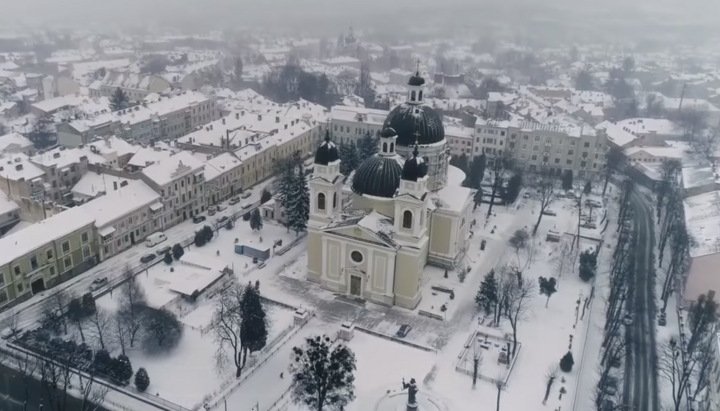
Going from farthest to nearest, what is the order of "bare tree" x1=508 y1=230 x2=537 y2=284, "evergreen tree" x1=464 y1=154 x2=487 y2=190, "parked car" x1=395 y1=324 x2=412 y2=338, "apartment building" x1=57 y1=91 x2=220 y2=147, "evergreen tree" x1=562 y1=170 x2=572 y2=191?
"apartment building" x1=57 y1=91 x2=220 y2=147 → "evergreen tree" x1=562 y1=170 x2=572 y2=191 → "evergreen tree" x1=464 y1=154 x2=487 y2=190 → "bare tree" x1=508 y1=230 x2=537 y2=284 → "parked car" x1=395 y1=324 x2=412 y2=338

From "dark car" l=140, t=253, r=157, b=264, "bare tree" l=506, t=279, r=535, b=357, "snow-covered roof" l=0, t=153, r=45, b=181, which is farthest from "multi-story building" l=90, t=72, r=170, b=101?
"bare tree" l=506, t=279, r=535, b=357

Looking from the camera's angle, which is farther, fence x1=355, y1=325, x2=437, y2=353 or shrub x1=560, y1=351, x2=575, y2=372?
fence x1=355, y1=325, x2=437, y2=353

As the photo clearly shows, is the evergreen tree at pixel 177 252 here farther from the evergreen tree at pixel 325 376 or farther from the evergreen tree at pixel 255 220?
the evergreen tree at pixel 325 376

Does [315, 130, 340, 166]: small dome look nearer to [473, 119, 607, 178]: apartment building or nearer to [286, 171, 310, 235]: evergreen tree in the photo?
[286, 171, 310, 235]: evergreen tree

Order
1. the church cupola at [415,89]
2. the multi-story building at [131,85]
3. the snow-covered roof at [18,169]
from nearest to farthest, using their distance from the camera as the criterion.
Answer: the church cupola at [415,89] < the snow-covered roof at [18,169] < the multi-story building at [131,85]

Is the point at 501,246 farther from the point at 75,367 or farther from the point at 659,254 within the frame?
the point at 75,367

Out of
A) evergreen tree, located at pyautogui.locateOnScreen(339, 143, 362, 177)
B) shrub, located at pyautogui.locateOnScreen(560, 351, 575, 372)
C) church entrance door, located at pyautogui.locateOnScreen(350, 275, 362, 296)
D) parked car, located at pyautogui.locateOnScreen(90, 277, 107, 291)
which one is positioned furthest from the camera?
evergreen tree, located at pyautogui.locateOnScreen(339, 143, 362, 177)

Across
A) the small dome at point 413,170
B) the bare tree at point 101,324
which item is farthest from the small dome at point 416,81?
the bare tree at point 101,324
